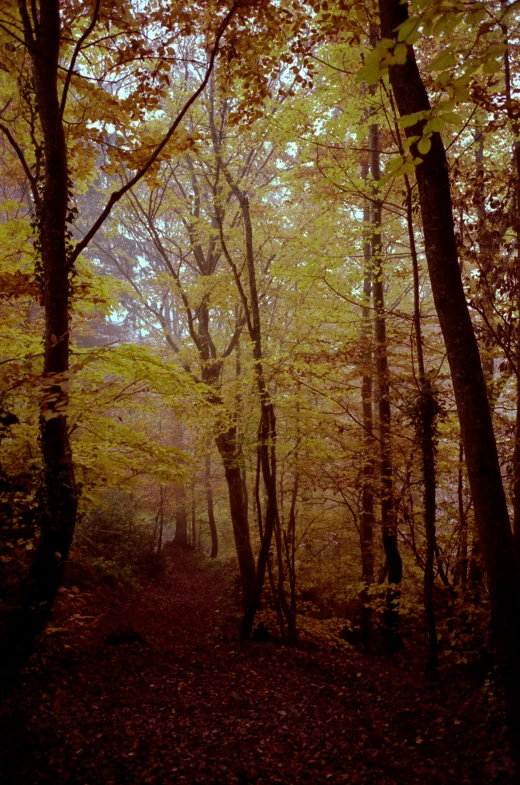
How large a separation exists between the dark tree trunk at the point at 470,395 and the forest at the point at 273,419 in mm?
17

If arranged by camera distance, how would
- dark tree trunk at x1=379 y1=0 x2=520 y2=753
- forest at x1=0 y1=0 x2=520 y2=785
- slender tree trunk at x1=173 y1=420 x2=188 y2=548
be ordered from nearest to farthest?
dark tree trunk at x1=379 y1=0 x2=520 y2=753 → forest at x1=0 y1=0 x2=520 y2=785 → slender tree trunk at x1=173 y1=420 x2=188 y2=548

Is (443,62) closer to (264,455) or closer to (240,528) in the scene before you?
(264,455)

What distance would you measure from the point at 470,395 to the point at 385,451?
13.8ft

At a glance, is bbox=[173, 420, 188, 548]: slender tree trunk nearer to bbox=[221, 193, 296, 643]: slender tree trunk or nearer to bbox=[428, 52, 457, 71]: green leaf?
bbox=[221, 193, 296, 643]: slender tree trunk

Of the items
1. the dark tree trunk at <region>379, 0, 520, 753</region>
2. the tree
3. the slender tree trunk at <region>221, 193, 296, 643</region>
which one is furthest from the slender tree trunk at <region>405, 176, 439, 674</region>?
the tree

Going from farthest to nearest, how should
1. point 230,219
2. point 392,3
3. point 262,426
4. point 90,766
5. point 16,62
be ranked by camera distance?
point 230,219 < point 262,426 < point 16,62 < point 90,766 < point 392,3

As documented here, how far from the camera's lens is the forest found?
3.54 meters

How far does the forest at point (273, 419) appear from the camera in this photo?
11.6ft

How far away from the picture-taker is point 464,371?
3381mm

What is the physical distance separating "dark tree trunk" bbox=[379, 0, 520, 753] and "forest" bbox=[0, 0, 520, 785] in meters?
0.02

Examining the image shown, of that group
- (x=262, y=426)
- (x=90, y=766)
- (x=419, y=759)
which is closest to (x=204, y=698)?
(x=90, y=766)

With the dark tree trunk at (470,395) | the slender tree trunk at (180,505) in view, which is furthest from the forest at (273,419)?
the slender tree trunk at (180,505)

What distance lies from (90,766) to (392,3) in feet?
23.2

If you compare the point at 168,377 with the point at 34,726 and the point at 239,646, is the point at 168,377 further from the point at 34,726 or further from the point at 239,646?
the point at 239,646
